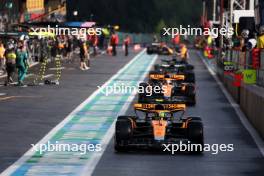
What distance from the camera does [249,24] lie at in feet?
133

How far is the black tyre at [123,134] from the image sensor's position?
20.0 m

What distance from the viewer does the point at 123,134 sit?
65.4 ft

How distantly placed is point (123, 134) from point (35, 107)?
38.7 feet

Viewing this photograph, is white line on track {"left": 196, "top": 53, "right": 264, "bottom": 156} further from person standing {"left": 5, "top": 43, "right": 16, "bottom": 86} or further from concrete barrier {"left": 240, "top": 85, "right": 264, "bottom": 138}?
person standing {"left": 5, "top": 43, "right": 16, "bottom": 86}

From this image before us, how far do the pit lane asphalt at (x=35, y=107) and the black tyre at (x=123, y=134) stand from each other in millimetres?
1690

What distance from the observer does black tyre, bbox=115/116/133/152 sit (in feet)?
65.5

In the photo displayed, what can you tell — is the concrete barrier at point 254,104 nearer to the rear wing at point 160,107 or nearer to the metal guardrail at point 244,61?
the metal guardrail at point 244,61

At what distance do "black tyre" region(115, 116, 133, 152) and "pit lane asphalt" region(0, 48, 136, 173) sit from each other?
1.69 metres

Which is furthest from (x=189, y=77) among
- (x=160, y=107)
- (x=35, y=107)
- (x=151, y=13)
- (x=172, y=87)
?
(x=151, y=13)

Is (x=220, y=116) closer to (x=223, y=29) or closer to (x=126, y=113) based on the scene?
(x=126, y=113)

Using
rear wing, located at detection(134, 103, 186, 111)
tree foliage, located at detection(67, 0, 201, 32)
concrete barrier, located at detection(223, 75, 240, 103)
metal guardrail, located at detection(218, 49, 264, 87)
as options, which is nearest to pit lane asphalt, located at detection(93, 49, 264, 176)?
rear wing, located at detection(134, 103, 186, 111)

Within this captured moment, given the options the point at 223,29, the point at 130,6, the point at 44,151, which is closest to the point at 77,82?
the point at 223,29

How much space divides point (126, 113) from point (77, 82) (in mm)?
15689

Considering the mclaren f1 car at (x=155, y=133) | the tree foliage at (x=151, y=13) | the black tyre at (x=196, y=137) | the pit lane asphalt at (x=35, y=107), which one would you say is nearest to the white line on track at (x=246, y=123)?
the black tyre at (x=196, y=137)
